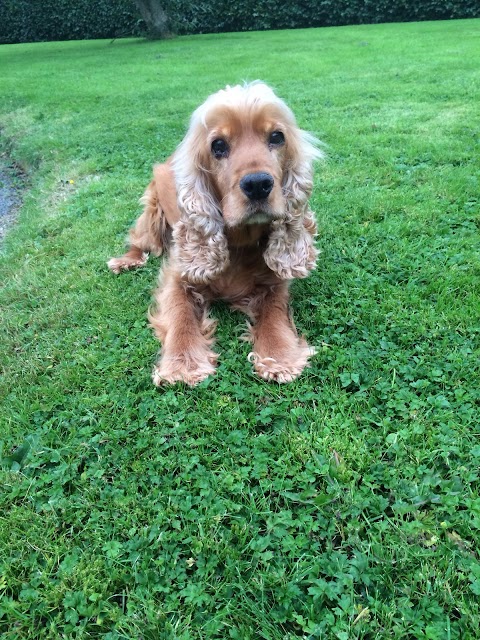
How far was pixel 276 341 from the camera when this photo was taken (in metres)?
2.48

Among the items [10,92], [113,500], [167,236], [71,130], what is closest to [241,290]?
[167,236]

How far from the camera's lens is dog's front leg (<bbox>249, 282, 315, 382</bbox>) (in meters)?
2.37

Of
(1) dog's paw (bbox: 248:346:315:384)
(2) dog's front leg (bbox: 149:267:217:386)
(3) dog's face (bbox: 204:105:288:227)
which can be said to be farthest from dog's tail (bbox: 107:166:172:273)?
(1) dog's paw (bbox: 248:346:315:384)

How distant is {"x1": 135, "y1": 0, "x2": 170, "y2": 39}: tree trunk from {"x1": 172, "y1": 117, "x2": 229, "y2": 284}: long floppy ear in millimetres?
20804

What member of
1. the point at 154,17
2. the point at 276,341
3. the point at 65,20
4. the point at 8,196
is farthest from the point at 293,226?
the point at 65,20

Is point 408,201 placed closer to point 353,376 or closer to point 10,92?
point 353,376

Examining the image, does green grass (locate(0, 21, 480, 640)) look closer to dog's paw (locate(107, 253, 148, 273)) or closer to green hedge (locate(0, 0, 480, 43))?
dog's paw (locate(107, 253, 148, 273))

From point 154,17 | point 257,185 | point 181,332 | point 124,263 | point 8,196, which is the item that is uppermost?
point 257,185

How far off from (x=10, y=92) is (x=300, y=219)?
34.9ft

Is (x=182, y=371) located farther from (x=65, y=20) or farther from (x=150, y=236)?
(x=65, y=20)

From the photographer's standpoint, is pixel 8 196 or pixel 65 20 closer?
pixel 8 196

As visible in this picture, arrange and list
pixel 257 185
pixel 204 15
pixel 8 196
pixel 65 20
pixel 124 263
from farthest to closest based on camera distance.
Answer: pixel 65 20 < pixel 204 15 < pixel 8 196 < pixel 124 263 < pixel 257 185

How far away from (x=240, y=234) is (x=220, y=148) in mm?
463

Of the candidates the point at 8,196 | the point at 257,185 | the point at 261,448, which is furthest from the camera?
the point at 8,196
